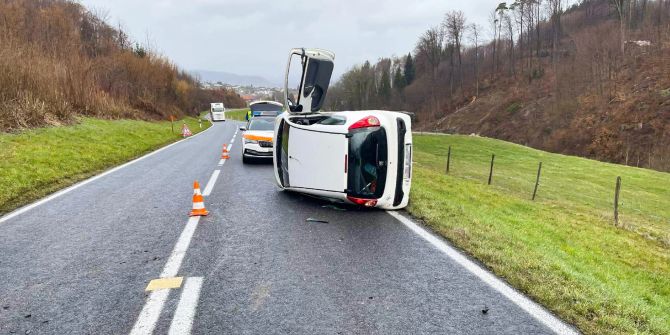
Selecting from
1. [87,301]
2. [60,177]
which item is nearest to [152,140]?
[60,177]

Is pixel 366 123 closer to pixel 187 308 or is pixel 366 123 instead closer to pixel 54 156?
pixel 187 308

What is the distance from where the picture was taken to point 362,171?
682 cm

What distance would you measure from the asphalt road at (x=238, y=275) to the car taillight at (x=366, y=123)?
58.8 inches

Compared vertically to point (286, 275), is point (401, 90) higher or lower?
higher

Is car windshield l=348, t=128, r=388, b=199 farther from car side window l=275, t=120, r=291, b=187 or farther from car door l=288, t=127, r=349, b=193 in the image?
car side window l=275, t=120, r=291, b=187

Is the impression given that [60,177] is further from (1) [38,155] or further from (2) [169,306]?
(2) [169,306]

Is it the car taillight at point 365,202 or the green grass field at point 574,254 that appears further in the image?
the car taillight at point 365,202

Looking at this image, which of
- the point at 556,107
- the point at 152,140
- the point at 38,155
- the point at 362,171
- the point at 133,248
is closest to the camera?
the point at 133,248

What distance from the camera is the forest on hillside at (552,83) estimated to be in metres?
40.2

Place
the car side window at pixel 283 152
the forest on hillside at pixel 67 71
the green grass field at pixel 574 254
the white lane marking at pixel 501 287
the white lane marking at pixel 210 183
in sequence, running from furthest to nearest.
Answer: the forest on hillside at pixel 67 71
the white lane marking at pixel 210 183
the car side window at pixel 283 152
the green grass field at pixel 574 254
the white lane marking at pixel 501 287

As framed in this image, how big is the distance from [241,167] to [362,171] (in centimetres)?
714

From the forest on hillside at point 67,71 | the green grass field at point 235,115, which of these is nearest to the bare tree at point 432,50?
the green grass field at point 235,115

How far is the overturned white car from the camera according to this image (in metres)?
6.73

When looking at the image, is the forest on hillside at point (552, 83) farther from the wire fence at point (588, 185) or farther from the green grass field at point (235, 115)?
the green grass field at point (235, 115)
